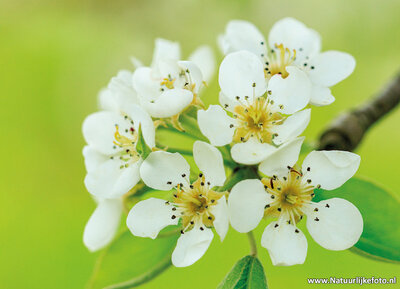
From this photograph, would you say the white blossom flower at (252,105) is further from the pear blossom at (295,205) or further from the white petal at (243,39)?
the white petal at (243,39)

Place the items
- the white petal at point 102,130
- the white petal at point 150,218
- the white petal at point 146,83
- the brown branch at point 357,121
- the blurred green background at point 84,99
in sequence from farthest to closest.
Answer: the blurred green background at point 84,99 → the brown branch at point 357,121 → the white petal at point 102,130 → the white petal at point 146,83 → the white petal at point 150,218

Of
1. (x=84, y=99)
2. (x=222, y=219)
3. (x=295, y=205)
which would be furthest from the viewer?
(x=84, y=99)

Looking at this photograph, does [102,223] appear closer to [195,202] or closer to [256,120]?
[195,202]

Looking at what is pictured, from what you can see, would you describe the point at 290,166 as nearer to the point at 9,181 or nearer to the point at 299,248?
the point at 299,248

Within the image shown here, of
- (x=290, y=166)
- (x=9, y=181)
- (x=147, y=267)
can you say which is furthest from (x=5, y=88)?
(x=290, y=166)

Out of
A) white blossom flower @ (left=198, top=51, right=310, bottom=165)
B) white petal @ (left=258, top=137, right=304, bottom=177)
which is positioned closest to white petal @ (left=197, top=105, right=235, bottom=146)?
white blossom flower @ (left=198, top=51, right=310, bottom=165)

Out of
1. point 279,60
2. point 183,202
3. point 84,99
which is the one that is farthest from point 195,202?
point 84,99

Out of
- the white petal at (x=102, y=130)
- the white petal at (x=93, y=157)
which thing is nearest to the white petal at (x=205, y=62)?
the white petal at (x=102, y=130)
